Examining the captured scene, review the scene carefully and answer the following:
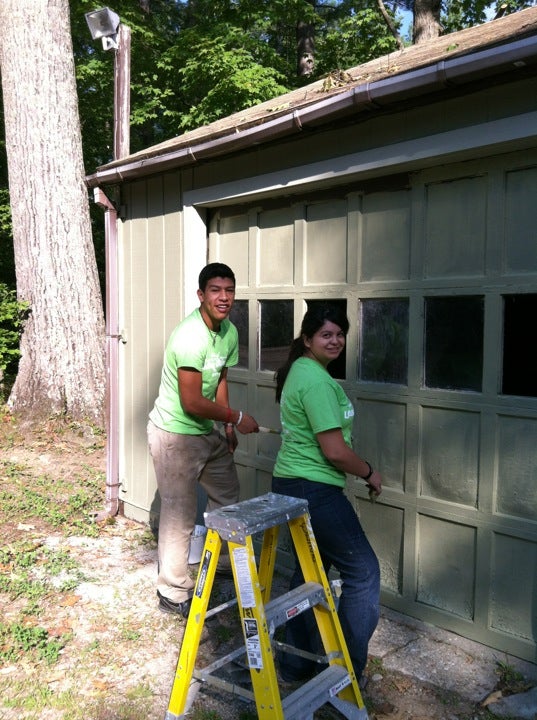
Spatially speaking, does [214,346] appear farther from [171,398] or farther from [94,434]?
[94,434]

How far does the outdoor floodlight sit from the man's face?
346cm

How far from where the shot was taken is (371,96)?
3250mm

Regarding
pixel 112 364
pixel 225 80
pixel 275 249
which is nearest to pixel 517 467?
pixel 275 249

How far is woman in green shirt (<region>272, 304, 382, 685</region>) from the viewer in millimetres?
2699

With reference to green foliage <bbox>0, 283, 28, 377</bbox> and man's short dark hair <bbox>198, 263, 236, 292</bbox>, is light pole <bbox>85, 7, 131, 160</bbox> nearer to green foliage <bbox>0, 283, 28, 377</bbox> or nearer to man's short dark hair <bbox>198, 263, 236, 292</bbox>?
man's short dark hair <bbox>198, 263, 236, 292</bbox>

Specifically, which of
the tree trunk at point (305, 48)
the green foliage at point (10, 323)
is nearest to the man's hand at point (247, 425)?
the green foliage at point (10, 323)

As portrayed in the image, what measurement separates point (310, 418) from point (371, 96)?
1.71 m

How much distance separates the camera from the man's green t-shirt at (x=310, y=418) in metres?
2.64

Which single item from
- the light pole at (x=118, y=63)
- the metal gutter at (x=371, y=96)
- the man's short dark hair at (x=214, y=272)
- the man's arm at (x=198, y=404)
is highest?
Result: the light pole at (x=118, y=63)

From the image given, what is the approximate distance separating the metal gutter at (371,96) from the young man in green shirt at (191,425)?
0.99 metres

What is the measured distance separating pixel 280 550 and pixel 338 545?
1731 mm

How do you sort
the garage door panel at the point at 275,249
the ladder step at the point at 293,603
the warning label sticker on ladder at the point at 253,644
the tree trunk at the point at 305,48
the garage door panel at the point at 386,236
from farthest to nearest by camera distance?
the tree trunk at the point at 305,48
the garage door panel at the point at 275,249
the garage door panel at the point at 386,236
the ladder step at the point at 293,603
the warning label sticker on ladder at the point at 253,644

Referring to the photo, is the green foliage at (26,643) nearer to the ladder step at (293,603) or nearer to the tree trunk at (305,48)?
the ladder step at (293,603)

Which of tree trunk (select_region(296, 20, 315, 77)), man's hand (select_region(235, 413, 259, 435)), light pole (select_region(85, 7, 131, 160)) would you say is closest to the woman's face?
man's hand (select_region(235, 413, 259, 435))
